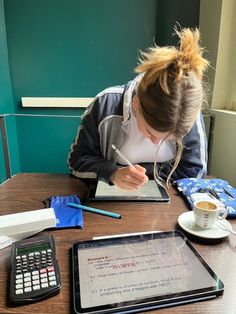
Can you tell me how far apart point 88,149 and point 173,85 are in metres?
0.43

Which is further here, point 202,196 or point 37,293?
A: point 202,196

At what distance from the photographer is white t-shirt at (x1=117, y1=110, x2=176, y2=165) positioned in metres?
1.03

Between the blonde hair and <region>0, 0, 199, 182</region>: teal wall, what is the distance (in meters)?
1.46

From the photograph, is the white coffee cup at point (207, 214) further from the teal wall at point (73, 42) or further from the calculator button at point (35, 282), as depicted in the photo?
the teal wall at point (73, 42)

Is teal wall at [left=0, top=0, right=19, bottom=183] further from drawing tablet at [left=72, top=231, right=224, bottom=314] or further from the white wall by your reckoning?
drawing tablet at [left=72, top=231, right=224, bottom=314]

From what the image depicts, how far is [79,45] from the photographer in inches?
85.1

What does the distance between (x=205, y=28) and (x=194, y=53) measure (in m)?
1.16

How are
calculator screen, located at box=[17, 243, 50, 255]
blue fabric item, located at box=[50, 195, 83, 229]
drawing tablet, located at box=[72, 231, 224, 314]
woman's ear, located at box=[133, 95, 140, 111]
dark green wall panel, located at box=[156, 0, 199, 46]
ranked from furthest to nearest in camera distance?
dark green wall panel, located at box=[156, 0, 199, 46] → woman's ear, located at box=[133, 95, 140, 111] → blue fabric item, located at box=[50, 195, 83, 229] → calculator screen, located at box=[17, 243, 50, 255] → drawing tablet, located at box=[72, 231, 224, 314]

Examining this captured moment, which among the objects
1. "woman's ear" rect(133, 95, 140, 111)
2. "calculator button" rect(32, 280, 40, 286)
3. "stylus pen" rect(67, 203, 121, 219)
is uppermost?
"woman's ear" rect(133, 95, 140, 111)

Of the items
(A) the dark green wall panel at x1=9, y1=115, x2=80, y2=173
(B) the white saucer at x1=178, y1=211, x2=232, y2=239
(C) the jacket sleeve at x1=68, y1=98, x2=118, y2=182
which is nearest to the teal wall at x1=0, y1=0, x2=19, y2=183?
(A) the dark green wall panel at x1=9, y1=115, x2=80, y2=173

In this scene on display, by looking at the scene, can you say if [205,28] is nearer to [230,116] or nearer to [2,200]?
[230,116]

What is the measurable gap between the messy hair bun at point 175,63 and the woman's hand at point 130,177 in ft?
0.79

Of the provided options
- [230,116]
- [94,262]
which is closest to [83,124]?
[94,262]

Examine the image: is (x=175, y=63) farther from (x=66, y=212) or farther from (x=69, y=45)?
(x=69, y=45)
